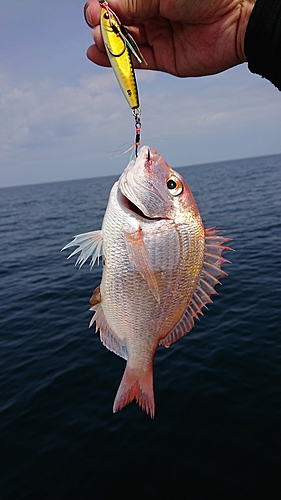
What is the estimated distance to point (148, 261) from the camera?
8.21 feet

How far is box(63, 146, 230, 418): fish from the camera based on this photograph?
101 inches

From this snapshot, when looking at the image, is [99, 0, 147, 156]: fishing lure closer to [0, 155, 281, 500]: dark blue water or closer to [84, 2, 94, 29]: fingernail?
[84, 2, 94, 29]: fingernail

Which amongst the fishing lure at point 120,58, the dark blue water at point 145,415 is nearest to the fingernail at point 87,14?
the fishing lure at point 120,58

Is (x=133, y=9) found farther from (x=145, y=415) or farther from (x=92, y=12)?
(x=145, y=415)

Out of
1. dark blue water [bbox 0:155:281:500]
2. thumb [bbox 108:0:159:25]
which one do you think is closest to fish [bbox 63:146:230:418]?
thumb [bbox 108:0:159:25]

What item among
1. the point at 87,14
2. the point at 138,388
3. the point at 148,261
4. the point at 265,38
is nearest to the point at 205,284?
the point at 148,261

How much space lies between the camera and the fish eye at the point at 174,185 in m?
2.61

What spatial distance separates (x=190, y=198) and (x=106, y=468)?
6408 mm

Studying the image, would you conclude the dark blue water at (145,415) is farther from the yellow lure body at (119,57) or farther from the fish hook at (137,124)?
the yellow lure body at (119,57)

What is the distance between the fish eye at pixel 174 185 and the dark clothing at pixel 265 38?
5.01 feet

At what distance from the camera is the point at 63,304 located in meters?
15.0

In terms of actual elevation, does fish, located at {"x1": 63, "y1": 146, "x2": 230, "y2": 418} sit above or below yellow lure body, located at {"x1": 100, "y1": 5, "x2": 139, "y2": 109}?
below

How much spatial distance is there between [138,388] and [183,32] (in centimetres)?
378

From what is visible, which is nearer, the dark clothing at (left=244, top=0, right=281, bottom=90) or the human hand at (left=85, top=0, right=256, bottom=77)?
the dark clothing at (left=244, top=0, right=281, bottom=90)
